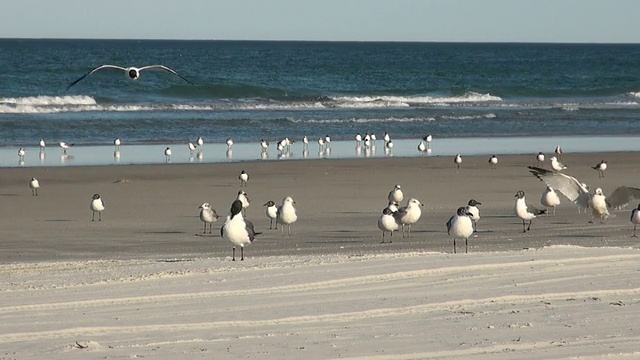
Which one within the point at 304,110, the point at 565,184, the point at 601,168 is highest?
the point at 304,110

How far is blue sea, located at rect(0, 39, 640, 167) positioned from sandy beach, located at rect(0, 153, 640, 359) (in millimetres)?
11153

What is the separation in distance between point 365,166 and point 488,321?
59.7 ft

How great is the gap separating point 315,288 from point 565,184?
5.45 m

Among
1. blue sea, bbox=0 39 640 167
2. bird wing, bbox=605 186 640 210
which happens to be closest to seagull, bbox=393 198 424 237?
bird wing, bbox=605 186 640 210

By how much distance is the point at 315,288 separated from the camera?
8992 mm

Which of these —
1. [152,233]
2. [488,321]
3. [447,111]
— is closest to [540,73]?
[447,111]

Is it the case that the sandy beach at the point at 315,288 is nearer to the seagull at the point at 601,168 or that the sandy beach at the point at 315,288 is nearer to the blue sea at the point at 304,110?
the seagull at the point at 601,168

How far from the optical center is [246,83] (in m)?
63.7

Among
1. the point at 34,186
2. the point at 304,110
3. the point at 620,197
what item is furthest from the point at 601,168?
the point at 304,110

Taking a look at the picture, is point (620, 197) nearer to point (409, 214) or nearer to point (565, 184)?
point (565, 184)

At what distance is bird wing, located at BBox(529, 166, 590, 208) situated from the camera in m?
13.3

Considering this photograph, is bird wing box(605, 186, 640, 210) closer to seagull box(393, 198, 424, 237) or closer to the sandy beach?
the sandy beach

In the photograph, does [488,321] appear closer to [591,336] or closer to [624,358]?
[591,336]

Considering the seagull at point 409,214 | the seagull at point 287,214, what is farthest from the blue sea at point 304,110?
the seagull at point 409,214
